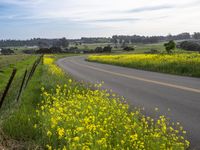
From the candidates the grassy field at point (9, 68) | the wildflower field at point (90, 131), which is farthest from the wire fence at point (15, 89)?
the grassy field at point (9, 68)

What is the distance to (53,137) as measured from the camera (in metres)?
6.82

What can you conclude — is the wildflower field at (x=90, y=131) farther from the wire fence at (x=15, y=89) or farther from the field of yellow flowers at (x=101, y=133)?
the wire fence at (x=15, y=89)

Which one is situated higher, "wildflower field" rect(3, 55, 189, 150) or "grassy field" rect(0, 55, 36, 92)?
"wildflower field" rect(3, 55, 189, 150)

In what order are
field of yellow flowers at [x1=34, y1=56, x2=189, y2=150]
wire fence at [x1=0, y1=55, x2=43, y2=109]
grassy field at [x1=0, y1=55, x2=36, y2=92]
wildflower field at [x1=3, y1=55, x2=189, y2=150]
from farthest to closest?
grassy field at [x1=0, y1=55, x2=36, y2=92], wire fence at [x1=0, y1=55, x2=43, y2=109], wildflower field at [x1=3, y1=55, x2=189, y2=150], field of yellow flowers at [x1=34, y1=56, x2=189, y2=150]

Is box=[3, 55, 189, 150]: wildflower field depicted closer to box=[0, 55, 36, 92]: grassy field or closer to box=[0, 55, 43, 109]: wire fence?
box=[0, 55, 43, 109]: wire fence

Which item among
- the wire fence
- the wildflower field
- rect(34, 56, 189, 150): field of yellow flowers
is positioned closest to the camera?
rect(34, 56, 189, 150): field of yellow flowers

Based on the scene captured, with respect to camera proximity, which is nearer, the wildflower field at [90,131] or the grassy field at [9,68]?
the wildflower field at [90,131]

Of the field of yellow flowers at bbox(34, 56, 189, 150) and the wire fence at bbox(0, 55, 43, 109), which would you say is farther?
the wire fence at bbox(0, 55, 43, 109)

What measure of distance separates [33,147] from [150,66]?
23931 millimetres

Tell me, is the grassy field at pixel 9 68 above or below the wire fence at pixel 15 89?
below

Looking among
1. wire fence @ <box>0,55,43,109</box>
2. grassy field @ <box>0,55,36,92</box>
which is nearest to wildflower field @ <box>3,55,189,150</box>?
wire fence @ <box>0,55,43,109</box>

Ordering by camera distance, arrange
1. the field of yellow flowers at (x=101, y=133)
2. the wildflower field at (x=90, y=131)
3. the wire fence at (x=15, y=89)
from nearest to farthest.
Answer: the field of yellow flowers at (x=101, y=133)
the wildflower field at (x=90, y=131)
the wire fence at (x=15, y=89)

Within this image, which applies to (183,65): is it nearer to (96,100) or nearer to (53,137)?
(96,100)

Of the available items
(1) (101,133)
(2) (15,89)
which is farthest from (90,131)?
(2) (15,89)
